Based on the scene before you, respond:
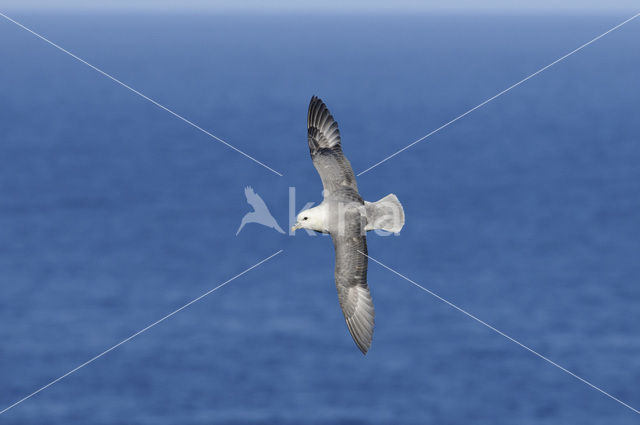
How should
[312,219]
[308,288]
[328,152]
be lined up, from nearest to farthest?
[312,219] < [328,152] < [308,288]

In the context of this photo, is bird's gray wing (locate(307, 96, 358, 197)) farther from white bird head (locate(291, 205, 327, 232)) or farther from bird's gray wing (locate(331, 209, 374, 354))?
bird's gray wing (locate(331, 209, 374, 354))

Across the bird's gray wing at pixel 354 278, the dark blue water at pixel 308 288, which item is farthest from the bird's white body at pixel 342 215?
the dark blue water at pixel 308 288

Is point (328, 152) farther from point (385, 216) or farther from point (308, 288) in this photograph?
point (308, 288)

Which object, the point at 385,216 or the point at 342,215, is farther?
the point at 385,216

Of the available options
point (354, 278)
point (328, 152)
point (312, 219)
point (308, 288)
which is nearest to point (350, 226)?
point (312, 219)

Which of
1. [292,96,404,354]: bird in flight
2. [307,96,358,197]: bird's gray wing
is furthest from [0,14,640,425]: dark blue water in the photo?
[292,96,404,354]: bird in flight

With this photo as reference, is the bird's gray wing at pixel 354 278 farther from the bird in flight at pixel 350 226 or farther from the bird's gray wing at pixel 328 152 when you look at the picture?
the bird's gray wing at pixel 328 152

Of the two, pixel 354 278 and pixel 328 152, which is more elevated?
pixel 328 152

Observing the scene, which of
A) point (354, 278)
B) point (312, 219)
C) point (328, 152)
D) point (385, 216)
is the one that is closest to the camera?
point (312, 219)
